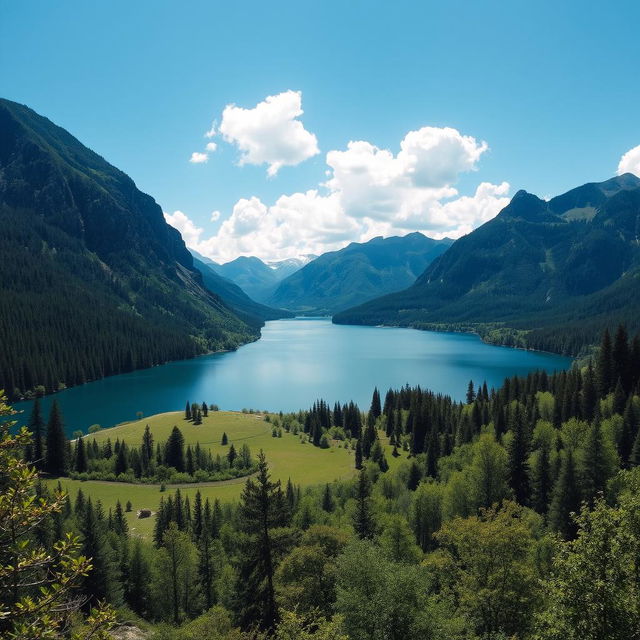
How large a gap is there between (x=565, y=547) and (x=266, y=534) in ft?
64.2

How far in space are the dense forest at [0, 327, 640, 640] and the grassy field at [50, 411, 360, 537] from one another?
40.7 feet

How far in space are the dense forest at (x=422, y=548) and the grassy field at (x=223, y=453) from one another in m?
12.4

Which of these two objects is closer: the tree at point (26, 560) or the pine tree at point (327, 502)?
the tree at point (26, 560)

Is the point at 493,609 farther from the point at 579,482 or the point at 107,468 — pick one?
the point at 107,468

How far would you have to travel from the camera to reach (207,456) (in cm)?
11344

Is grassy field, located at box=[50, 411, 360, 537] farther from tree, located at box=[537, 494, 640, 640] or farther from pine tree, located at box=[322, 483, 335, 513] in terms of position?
tree, located at box=[537, 494, 640, 640]

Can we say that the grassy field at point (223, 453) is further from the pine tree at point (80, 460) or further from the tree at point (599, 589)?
the tree at point (599, 589)

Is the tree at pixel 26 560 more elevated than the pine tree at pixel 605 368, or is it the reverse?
the tree at pixel 26 560

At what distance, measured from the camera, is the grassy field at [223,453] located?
92.8 metres

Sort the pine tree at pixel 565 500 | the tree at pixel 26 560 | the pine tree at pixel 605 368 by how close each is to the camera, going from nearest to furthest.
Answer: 1. the tree at pixel 26 560
2. the pine tree at pixel 565 500
3. the pine tree at pixel 605 368

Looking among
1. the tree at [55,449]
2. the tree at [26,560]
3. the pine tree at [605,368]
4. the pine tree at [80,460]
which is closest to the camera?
the tree at [26,560]

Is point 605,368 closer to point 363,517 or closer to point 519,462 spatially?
point 519,462

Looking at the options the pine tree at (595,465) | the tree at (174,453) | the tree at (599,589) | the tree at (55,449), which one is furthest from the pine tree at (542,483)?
the tree at (55,449)

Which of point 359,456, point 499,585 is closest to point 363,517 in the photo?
point 499,585
